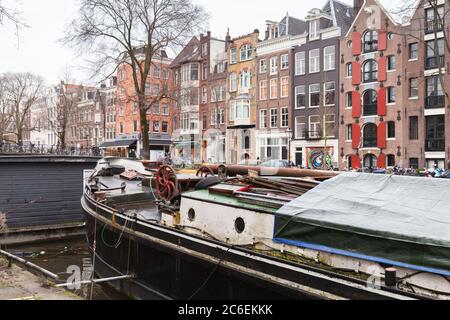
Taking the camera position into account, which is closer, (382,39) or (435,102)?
(435,102)

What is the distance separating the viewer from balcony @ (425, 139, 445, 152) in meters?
30.7

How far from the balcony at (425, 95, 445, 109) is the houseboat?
26705 millimetres

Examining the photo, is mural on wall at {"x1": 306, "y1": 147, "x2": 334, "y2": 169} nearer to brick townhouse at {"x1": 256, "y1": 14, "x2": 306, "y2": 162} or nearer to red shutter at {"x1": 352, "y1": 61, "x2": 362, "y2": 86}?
brick townhouse at {"x1": 256, "y1": 14, "x2": 306, "y2": 162}

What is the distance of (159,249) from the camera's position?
785cm

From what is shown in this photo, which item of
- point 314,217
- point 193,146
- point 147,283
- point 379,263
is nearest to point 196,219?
point 147,283

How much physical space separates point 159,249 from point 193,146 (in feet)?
144

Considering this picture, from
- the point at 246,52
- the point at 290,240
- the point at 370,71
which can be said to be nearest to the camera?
the point at 290,240

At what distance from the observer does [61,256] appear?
1576 cm

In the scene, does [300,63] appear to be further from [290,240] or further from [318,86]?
[290,240]

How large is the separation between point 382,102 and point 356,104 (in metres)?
2.16

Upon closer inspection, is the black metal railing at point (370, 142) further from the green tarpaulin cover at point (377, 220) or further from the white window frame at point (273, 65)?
the green tarpaulin cover at point (377, 220)

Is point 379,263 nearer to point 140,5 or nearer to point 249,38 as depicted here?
point 140,5

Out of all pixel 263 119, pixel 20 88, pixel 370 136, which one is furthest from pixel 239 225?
pixel 20 88

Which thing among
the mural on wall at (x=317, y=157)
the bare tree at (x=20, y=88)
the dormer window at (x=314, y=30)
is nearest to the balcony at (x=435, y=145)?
the mural on wall at (x=317, y=157)
